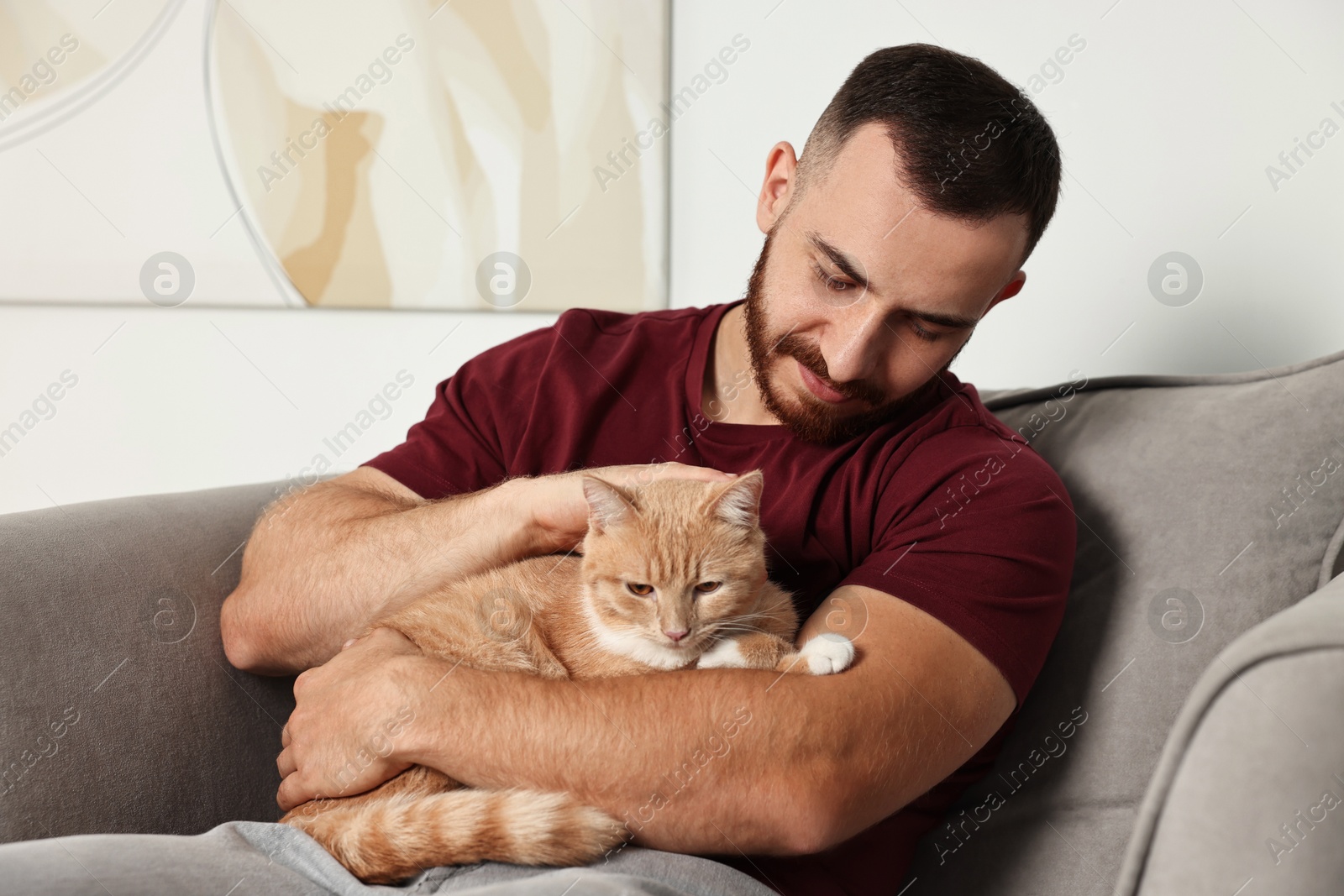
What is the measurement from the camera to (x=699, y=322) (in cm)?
186

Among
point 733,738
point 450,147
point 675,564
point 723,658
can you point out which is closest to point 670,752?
point 733,738

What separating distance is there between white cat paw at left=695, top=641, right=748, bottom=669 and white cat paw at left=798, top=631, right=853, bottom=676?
0.40 ft

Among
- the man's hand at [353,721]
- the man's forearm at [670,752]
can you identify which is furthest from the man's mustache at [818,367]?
the man's hand at [353,721]

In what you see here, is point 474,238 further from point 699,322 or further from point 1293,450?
point 1293,450

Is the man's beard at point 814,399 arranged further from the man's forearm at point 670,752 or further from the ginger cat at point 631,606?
the man's forearm at point 670,752

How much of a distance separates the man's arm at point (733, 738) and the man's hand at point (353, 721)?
0.03 meters

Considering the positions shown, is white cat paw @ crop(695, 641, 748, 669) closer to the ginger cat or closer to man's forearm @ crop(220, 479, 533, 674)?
the ginger cat

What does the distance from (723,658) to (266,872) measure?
0.68 metres

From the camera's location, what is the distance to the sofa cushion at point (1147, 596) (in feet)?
4.24

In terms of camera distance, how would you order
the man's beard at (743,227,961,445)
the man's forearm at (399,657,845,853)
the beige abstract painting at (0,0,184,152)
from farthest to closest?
the beige abstract painting at (0,0,184,152)
the man's beard at (743,227,961,445)
the man's forearm at (399,657,845,853)

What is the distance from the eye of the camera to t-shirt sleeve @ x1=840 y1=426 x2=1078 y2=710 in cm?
125

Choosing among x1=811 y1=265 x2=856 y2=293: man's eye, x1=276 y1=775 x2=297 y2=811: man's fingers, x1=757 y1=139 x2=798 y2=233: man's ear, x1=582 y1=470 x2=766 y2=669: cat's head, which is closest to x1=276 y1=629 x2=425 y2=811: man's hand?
x1=276 y1=775 x2=297 y2=811: man's fingers

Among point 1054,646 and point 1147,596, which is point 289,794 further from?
point 1147,596

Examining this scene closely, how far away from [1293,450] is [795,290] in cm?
84
